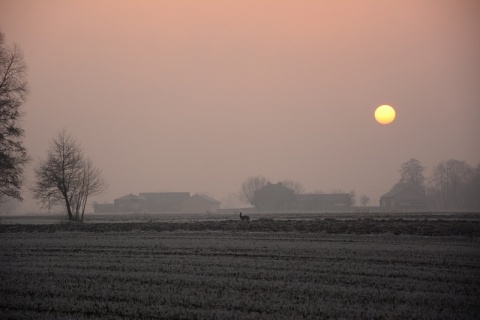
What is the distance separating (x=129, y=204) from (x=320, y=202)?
56.7 m

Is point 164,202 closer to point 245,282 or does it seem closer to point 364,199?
point 364,199

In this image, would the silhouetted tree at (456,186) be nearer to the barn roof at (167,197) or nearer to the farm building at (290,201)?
the farm building at (290,201)

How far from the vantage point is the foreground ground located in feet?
35.2

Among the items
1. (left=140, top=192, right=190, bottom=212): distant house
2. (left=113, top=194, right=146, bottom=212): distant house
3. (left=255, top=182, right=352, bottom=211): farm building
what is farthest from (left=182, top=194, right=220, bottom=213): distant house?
(left=255, top=182, right=352, bottom=211): farm building

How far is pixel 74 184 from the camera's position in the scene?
179 ft

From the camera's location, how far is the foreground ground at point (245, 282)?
10.7 metres

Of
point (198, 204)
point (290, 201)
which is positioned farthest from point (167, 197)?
point (290, 201)

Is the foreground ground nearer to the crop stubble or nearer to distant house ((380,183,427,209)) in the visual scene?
the crop stubble

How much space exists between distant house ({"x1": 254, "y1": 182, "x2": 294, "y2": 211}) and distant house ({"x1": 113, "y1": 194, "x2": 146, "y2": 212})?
122ft

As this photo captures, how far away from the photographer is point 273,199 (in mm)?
126062

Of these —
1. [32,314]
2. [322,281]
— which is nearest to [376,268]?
[322,281]

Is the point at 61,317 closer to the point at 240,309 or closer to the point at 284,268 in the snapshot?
the point at 240,309

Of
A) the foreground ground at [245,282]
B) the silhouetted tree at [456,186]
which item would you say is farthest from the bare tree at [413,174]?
the foreground ground at [245,282]

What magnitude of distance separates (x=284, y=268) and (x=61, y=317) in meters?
8.30
